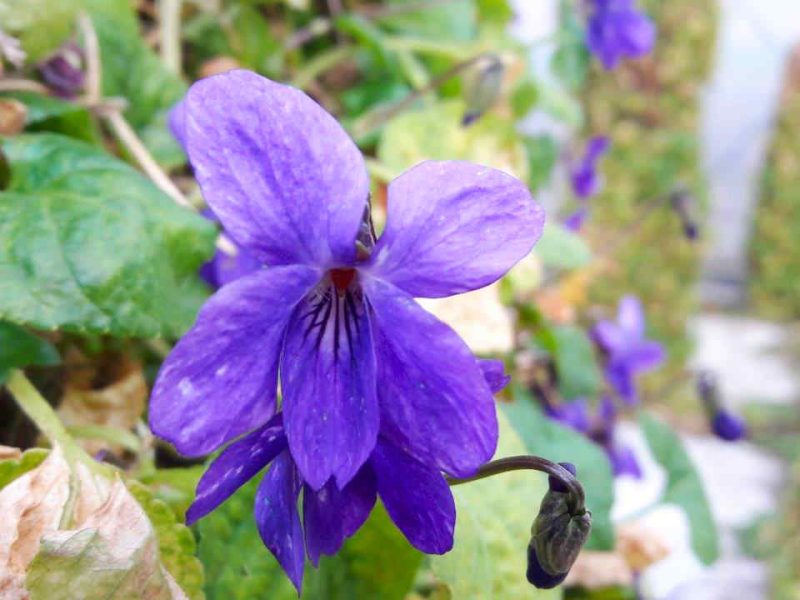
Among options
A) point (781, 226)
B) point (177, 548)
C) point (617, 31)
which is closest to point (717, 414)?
point (617, 31)

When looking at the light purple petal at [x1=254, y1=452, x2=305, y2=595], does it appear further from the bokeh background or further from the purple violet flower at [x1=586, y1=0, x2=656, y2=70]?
the purple violet flower at [x1=586, y1=0, x2=656, y2=70]

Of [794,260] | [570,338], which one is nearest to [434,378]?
[570,338]

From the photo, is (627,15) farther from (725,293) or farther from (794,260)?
(725,293)

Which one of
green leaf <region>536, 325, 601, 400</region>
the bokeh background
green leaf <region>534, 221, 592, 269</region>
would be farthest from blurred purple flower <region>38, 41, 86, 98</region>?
green leaf <region>536, 325, 601, 400</region>

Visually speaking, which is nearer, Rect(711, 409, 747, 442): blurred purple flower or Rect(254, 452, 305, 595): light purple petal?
Rect(254, 452, 305, 595): light purple petal

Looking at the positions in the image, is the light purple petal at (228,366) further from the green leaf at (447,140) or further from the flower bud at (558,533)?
the green leaf at (447,140)

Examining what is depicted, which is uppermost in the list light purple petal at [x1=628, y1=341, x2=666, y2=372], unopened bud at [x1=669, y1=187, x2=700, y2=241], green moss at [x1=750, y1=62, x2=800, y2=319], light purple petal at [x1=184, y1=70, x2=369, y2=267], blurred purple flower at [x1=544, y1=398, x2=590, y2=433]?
light purple petal at [x1=184, y1=70, x2=369, y2=267]
